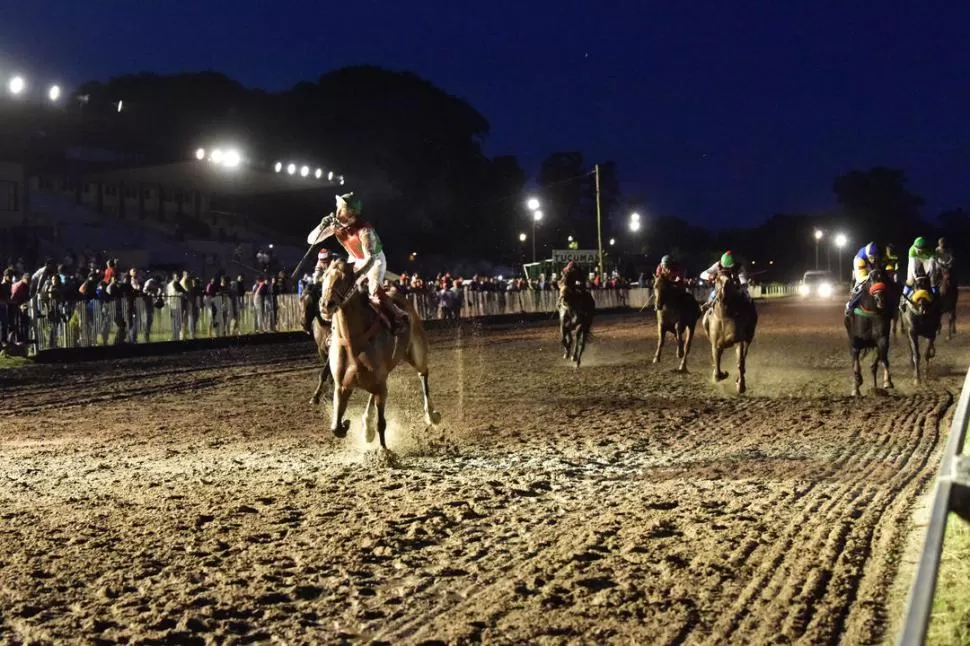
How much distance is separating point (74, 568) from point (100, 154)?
5008 centimetres

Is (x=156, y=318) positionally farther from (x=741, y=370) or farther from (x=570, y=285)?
(x=741, y=370)

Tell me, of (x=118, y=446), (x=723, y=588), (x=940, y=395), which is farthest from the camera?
(x=940, y=395)

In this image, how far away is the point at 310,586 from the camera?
611 cm

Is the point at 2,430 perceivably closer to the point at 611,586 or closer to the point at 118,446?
the point at 118,446

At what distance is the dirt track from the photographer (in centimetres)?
559

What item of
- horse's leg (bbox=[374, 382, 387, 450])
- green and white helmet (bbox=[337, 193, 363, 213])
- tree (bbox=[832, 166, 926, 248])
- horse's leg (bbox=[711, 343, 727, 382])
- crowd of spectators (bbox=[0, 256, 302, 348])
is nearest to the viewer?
horse's leg (bbox=[374, 382, 387, 450])

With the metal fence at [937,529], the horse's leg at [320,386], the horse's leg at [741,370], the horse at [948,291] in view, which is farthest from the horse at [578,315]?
the metal fence at [937,529]

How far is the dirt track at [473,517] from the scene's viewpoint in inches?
220

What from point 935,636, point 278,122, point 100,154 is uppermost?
point 278,122

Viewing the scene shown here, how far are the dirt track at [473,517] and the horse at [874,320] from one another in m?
0.62

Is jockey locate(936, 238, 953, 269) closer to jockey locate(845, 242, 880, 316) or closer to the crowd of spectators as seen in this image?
jockey locate(845, 242, 880, 316)

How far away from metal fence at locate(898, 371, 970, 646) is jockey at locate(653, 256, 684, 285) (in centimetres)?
1614

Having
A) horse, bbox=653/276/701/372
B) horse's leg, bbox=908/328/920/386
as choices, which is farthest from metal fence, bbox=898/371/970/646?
horse, bbox=653/276/701/372

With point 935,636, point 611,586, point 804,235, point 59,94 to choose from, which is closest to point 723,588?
point 611,586
